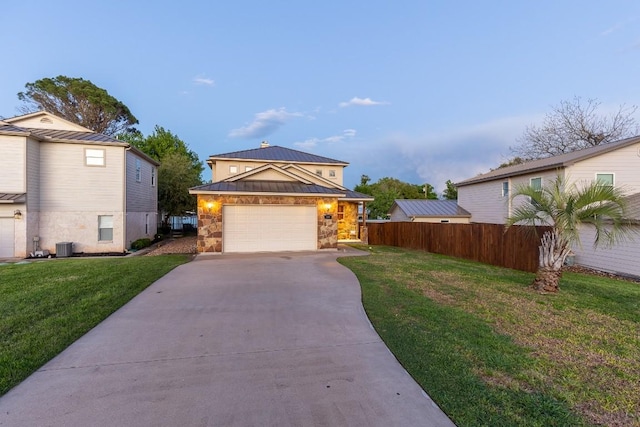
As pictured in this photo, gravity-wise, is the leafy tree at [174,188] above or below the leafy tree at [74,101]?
below

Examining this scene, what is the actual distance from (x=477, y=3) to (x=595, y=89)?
1422cm

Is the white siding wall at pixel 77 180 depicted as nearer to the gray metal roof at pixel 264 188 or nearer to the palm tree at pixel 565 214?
the gray metal roof at pixel 264 188

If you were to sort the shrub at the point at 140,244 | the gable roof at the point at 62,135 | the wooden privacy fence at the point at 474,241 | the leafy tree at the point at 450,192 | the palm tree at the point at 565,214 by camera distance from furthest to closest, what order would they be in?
1. the leafy tree at the point at 450,192
2. the shrub at the point at 140,244
3. the gable roof at the point at 62,135
4. the wooden privacy fence at the point at 474,241
5. the palm tree at the point at 565,214

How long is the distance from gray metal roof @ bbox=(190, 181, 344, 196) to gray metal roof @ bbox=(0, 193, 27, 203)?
699 cm

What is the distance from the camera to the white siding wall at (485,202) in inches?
744

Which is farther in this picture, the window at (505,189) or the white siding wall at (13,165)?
the window at (505,189)

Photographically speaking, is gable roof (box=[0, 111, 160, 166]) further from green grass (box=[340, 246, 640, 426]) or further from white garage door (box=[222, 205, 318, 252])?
green grass (box=[340, 246, 640, 426])

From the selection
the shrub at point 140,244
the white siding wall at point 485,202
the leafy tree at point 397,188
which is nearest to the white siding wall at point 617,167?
the white siding wall at point 485,202

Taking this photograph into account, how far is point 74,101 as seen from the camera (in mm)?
29969

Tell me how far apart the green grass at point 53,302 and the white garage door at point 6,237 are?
14.0 feet

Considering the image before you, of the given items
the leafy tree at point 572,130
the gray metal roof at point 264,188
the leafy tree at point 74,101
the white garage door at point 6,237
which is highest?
the leafy tree at point 74,101

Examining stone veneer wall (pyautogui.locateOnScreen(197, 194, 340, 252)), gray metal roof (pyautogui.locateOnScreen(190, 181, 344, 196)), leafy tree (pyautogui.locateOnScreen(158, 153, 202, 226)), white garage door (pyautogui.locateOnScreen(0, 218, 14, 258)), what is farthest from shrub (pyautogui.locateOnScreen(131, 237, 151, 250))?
leafy tree (pyautogui.locateOnScreen(158, 153, 202, 226))

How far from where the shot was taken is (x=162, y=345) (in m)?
4.15

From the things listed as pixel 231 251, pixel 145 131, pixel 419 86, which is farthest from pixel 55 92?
pixel 419 86
